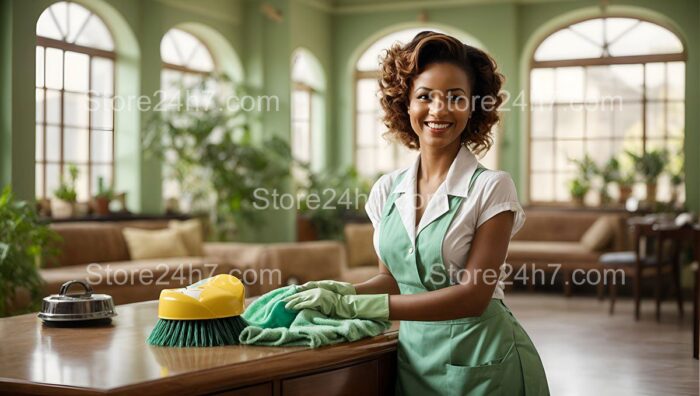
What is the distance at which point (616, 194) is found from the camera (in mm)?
10211

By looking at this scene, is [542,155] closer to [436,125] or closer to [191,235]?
[191,235]

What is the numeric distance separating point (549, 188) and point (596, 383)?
5712 mm

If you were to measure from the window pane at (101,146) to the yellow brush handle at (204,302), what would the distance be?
7.19 metres

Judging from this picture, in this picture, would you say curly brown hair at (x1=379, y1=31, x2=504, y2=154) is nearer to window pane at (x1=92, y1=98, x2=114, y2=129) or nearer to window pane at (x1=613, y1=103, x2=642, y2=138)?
window pane at (x1=92, y1=98, x2=114, y2=129)

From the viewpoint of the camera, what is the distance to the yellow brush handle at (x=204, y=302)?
1.86m

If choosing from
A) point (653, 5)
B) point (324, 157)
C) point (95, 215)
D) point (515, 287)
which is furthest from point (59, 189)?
point (653, 5)

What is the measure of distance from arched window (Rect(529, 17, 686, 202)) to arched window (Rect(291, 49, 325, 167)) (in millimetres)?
2672

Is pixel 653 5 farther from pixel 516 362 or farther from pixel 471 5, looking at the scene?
pixel 516 362

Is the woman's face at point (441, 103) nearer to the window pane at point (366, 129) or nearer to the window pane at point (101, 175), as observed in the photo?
the window pane at point (101, 175)

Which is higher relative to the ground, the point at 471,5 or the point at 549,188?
the point at 471,5

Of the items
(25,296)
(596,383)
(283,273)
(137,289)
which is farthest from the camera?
(283,273)

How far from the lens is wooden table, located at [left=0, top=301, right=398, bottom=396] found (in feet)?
5.15

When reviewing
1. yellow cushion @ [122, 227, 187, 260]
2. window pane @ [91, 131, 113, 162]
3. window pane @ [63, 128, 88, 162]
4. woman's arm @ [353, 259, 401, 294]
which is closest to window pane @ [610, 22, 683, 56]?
yellow cushion @ [122, 227, 187, 260]

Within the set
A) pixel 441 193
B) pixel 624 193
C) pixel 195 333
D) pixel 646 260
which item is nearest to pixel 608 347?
pixel 646 260
